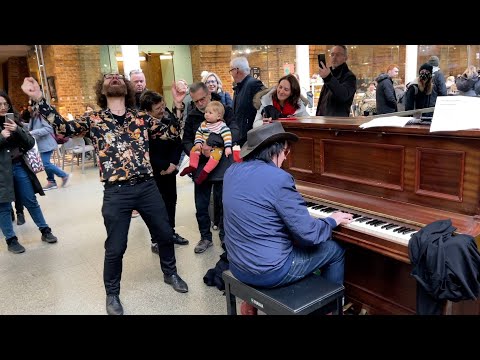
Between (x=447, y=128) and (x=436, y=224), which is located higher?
(x=447, y=128)

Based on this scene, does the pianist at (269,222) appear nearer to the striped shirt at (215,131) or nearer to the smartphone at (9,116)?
the striped shirt at (215,131)

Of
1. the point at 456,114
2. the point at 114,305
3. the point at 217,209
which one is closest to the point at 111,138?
the point at 114,305

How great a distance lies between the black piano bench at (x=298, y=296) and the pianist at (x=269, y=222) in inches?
1.6

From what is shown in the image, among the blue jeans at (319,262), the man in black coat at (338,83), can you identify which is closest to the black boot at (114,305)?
the blue jeans at (319,262)

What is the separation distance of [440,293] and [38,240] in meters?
4.10

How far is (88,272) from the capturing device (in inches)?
140

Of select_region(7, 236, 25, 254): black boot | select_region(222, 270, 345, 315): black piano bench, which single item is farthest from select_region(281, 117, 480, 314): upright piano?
select_region(7, 236, 25, 254): black boot

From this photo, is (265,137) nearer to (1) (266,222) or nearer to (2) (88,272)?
(1) (266,222)

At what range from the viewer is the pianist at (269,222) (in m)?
2.00

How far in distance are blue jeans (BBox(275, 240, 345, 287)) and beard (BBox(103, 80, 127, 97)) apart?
5.05 feet
